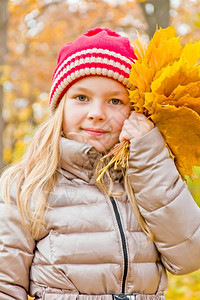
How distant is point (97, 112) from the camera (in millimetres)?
2219

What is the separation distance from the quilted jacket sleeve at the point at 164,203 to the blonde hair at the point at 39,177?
0.31ft

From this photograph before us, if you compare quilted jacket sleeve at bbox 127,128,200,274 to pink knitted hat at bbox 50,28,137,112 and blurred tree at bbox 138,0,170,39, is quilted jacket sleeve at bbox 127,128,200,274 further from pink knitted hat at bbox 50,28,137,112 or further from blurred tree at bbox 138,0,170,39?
blurred tree at bbox 138,0,170,39

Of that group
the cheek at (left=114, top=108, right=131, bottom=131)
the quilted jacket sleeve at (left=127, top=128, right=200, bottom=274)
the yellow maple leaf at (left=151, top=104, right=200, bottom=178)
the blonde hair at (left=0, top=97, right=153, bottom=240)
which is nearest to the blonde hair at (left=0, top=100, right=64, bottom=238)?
the blonde hair at (left=0, top=97, right=153, bottom=240)

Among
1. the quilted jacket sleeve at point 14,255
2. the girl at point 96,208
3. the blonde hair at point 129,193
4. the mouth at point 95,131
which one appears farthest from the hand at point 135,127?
the quilted jacket sleeve at point 14,255

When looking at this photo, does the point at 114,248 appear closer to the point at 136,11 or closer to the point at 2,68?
the point at 2,68

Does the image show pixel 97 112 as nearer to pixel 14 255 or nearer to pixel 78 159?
pixel 78 159

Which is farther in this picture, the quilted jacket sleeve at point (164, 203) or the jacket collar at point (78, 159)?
the jacket collar at point (78, 159)

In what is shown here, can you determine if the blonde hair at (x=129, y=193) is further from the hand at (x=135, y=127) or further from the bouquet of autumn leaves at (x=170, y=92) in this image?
the hand at (x=135, y=127)

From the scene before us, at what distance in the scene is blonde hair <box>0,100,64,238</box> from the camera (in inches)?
85.1

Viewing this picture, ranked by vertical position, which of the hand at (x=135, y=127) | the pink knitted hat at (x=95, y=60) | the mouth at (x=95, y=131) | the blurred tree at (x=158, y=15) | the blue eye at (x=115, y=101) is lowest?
the mouth at (x=95, y=131)

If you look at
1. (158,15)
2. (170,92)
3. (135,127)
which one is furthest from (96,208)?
(158,15)

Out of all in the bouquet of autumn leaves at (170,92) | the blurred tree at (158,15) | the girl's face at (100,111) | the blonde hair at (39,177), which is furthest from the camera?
the blurred tree at (158,15)

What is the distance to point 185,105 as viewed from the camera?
2.10 metres

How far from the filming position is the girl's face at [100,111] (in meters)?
2.27
